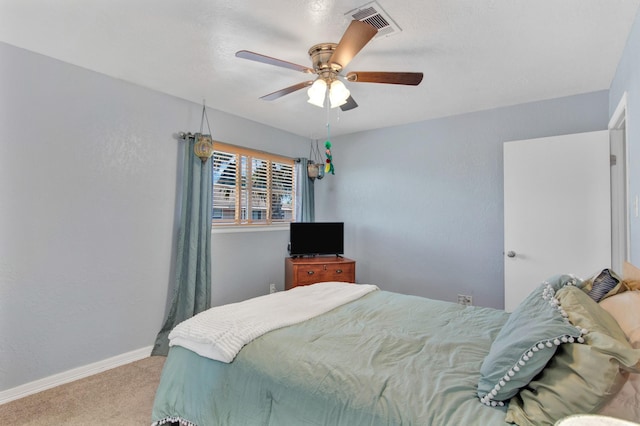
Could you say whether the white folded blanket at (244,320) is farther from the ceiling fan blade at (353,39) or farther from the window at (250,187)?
the window at (250,187)

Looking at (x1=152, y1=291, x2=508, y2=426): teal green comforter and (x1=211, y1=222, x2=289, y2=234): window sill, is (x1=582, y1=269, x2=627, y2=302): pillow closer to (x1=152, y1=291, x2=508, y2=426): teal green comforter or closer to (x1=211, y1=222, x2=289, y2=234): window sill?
(x1=152, y1=291, x2=508, y2=426): teal green comforter

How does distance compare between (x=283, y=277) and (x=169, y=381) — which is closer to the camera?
(x=169, y=381)

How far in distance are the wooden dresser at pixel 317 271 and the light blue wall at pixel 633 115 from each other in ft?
8.26

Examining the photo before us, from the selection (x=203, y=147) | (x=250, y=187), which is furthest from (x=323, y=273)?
(x=203, y=147)

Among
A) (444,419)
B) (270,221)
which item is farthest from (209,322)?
(270,221)

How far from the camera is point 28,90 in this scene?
7.52 ft

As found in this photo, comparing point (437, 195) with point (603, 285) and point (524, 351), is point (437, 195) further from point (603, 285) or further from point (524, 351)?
point (524, 351)

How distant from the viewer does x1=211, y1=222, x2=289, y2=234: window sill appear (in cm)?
350

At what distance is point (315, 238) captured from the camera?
4098 millimetres

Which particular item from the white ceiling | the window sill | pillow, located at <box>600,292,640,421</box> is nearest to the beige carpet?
the window sill

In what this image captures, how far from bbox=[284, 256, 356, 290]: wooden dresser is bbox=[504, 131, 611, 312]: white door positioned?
1.68 meters

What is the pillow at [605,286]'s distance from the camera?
4.66 ft

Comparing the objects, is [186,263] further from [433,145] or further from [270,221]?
[433,145]

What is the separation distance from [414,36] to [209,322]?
6.95 ft
